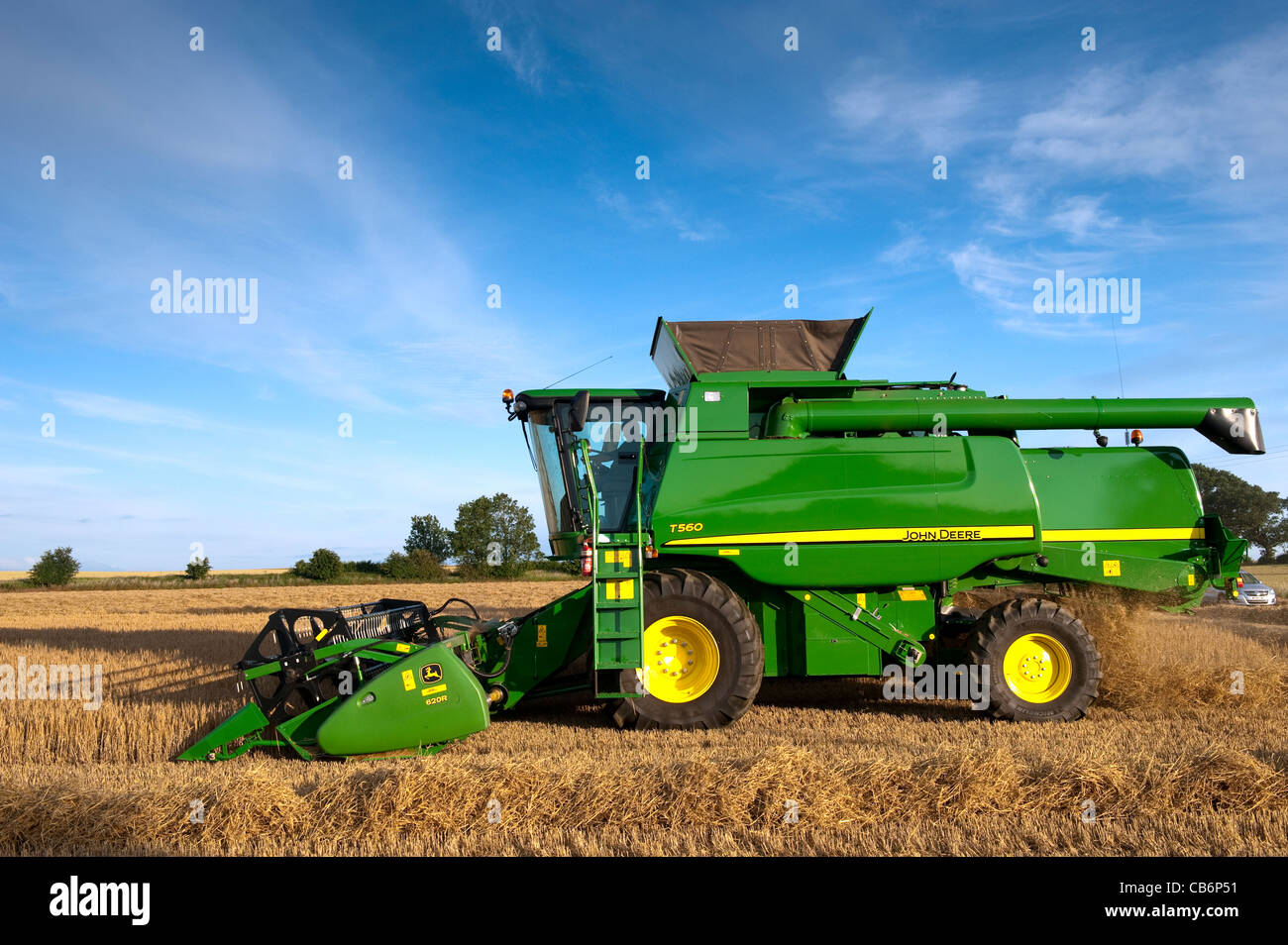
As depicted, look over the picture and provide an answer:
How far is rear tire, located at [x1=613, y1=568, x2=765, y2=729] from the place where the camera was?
18.7 feet

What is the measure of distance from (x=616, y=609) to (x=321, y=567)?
30.0m

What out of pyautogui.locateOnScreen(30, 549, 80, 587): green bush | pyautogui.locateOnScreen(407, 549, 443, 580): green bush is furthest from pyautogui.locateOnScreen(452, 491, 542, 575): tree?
pyautogui.locateOnScreen(30, 549, 80, 587): green bush

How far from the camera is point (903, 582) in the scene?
607 centimetres

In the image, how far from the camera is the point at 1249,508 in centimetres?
3500

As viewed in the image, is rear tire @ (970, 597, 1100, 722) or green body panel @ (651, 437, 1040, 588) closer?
rear tire @ (970, 597, 1100, 722)

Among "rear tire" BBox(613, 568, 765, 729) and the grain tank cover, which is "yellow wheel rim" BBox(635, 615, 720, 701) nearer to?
"rear tire" BBox(613, 568, 765, 729)

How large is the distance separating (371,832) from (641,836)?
1256 mm

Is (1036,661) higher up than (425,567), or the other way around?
(1036,661)

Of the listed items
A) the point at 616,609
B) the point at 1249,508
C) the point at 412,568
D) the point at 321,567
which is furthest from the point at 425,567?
the point at 1249,508

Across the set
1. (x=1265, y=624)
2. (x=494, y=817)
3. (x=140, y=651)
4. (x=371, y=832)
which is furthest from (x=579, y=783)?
(x=1265, y=624)

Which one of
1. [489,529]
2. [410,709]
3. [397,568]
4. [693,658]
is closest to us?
[410,709]

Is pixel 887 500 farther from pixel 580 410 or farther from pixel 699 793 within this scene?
pixel 699 793

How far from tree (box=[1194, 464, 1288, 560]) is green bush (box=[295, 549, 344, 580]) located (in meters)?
35.6

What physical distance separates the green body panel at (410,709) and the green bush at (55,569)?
36207mm
